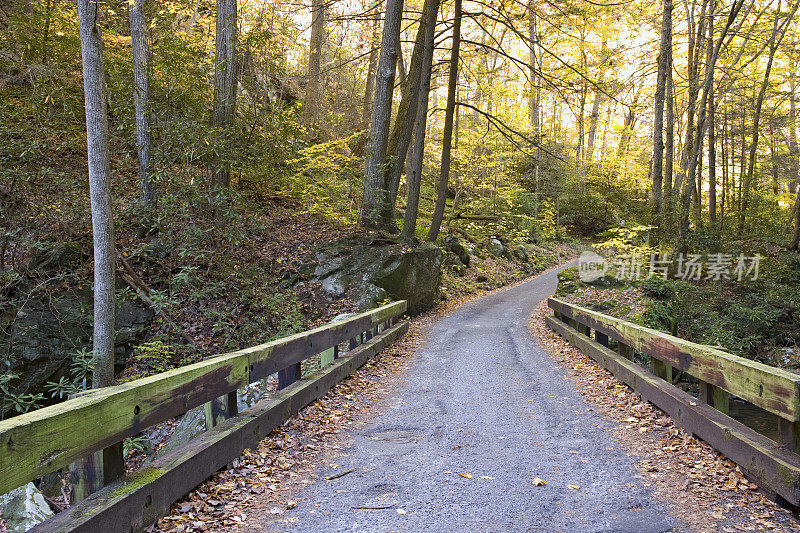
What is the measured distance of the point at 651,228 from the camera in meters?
13.6

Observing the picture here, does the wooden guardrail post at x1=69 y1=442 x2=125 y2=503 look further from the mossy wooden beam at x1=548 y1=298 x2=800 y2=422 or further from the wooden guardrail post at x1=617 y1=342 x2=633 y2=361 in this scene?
the wooden guardrail post at x1=617 y1=342 x2=633 y2=361

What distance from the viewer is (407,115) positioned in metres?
14.1

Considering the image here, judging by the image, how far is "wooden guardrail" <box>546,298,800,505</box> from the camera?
9.59 feet

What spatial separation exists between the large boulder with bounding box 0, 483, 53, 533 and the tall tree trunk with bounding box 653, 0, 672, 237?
564 inches

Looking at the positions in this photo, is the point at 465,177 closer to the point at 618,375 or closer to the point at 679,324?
the point at 679,324

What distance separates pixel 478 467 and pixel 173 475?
7.02 ft

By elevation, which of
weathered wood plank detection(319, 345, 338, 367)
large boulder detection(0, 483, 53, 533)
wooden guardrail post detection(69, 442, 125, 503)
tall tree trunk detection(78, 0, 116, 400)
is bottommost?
large boulder detection(0, 483, 53, 533)

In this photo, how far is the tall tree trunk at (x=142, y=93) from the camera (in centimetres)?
1000

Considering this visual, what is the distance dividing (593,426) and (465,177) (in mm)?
19281

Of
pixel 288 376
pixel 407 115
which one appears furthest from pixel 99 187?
pixel 407 115

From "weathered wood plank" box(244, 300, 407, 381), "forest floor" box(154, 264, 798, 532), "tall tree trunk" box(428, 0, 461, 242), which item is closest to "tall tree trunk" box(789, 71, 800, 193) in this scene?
"tall tree trunk" box(428, 0, 461, 242)

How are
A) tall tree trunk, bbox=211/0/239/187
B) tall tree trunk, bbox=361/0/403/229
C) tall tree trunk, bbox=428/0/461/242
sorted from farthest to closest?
tall tree trunk, bbox=428/0/461/242
tall tree trunk, bbox=361/0/403/229
tall tree trunk, bbox=211/0/239/187

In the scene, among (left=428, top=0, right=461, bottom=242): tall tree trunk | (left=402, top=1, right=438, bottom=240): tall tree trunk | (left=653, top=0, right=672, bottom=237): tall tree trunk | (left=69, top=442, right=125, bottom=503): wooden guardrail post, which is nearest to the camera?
(left=69, top=442, right=125, bottom=503): wooden guardrail post

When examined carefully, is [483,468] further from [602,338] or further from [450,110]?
[450,110]
